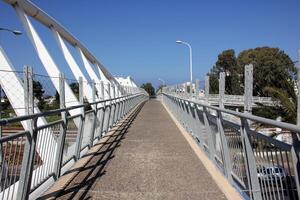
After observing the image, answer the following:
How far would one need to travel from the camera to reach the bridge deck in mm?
5566

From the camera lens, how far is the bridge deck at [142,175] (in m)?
5.57

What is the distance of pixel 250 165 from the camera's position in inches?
180

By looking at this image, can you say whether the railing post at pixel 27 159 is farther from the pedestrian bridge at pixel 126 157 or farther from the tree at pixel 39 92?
the tree at pixel 39 92

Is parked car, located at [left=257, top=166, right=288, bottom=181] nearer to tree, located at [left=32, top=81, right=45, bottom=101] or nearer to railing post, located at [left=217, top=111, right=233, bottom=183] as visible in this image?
railing post, located at [left=217, top=111, right=233, bottom=183]

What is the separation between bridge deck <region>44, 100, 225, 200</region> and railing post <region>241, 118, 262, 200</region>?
0.89m

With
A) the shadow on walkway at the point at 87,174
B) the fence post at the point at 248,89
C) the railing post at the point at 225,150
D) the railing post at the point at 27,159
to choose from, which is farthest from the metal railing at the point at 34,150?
the fence post at the point at 248,89

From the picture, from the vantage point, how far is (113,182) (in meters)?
6.22

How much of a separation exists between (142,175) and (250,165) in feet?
8.38

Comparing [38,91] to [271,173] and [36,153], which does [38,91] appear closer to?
[36,153]

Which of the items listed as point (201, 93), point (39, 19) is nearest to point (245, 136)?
point (201, 93)

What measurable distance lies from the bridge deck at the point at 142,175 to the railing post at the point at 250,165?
34.9 inches

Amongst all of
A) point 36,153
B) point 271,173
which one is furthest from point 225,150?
point 36,153

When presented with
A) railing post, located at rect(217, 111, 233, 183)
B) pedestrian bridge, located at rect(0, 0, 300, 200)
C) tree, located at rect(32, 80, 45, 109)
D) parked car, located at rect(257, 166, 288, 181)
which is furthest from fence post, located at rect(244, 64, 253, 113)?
tree, located at rect(32, 80, 45, 109)

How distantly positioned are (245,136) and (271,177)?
29.0 inches
